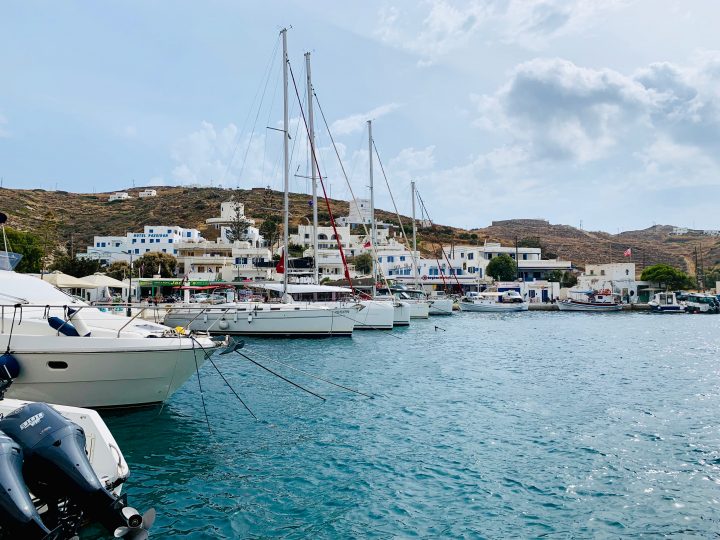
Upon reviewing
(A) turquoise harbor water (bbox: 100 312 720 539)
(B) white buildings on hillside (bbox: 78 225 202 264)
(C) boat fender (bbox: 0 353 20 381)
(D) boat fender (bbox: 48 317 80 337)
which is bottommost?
(A) turquoise harbor water (bbox: 100 312 720 539)

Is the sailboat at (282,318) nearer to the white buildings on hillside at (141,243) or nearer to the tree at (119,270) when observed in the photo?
the tree at (119,270)

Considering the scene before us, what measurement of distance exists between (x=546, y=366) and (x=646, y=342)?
1416cm

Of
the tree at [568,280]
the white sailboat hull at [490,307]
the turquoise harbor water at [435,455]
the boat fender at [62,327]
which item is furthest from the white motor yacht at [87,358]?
the tree at [568,280]

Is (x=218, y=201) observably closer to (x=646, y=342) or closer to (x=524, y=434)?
(x=646, y=342)

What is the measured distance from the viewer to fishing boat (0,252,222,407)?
1170 cm

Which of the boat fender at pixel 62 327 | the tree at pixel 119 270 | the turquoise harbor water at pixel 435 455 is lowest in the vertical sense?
the turquoise harbor water at pixel 435 455

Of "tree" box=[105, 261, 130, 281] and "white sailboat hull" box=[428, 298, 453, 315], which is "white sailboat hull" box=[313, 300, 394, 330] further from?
"tree" box=[105, 261, 130, 281]

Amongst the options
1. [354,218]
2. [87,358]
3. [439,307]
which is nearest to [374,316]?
[439,307]

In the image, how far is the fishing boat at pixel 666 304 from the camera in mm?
69250

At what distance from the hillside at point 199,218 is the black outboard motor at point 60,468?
314 feet

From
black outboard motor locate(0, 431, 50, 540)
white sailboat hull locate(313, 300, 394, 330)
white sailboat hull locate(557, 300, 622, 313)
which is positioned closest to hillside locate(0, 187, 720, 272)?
white sailboat hull locate(557, 300, 622, 313)

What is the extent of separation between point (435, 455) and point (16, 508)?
783 centimetres

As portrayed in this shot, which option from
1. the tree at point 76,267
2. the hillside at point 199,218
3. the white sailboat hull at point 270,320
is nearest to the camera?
the white sailboat hull at point 270,320

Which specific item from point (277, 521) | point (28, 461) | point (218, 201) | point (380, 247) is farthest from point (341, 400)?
point (218, 201)
